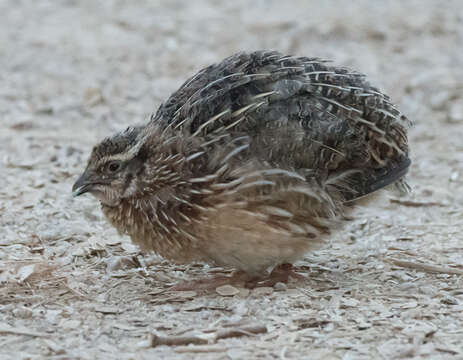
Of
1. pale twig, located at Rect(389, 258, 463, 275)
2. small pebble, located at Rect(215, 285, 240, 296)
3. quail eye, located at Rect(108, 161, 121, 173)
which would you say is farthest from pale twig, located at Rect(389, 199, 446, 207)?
quail eye, located at Rect(108, 161, 121, 173)

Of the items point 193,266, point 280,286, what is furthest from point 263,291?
point 193,266

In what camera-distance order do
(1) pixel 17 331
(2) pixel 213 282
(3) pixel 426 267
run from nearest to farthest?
1. (1) pixel 17 331
2. (2) pixel 213 282
3. (3) pixel 426 267

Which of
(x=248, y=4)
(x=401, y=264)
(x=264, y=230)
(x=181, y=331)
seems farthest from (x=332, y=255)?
(x=248, y=4)

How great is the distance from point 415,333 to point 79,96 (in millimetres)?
5281

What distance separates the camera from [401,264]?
19.0 feet

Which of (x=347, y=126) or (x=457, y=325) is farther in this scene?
(x=347, y=126)

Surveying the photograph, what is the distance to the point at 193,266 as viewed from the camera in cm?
590

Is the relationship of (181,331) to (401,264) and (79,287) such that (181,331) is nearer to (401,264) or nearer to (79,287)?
(79,287)

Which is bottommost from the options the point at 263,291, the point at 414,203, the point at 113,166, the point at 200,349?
the point at 200,349

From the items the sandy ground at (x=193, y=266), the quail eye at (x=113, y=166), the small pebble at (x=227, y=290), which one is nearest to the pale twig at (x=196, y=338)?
the sandy ground at (x=193, y=266)

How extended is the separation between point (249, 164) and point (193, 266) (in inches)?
43.6

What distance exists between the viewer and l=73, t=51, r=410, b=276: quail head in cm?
513

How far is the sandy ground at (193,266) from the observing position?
15.6ft

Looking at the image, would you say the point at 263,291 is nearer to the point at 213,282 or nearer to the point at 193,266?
the point at 213,282
